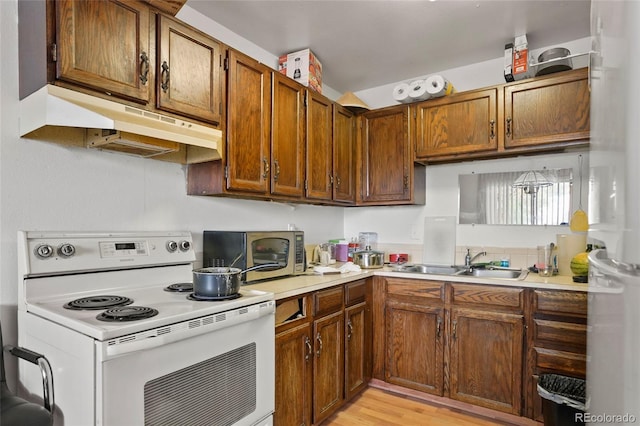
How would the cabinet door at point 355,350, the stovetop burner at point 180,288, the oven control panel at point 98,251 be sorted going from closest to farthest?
1. the oven control panel at point 98,251
2. the stovetop burner at point 180,288
3. the cabinet door at point 355,350

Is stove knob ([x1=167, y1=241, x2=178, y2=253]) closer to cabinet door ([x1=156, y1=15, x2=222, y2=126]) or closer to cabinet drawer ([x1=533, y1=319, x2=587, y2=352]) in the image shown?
cabinet door ([x1=156, y1=15, x2=222, y2=126])

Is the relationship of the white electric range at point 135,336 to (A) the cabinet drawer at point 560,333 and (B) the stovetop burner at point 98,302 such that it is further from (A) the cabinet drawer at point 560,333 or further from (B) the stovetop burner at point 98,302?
(A) the cabinet drawer at point 560,333

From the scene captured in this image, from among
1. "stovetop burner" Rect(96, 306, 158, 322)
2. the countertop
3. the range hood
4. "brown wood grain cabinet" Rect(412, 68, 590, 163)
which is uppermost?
"brown wood grain cabinet" Rect(412, 68, 590, 163)

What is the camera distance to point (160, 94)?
170 centimetres

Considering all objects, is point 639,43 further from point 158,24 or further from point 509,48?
point 509,48

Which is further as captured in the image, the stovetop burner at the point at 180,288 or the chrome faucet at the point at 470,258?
the chrome faucet at the point at 470,258

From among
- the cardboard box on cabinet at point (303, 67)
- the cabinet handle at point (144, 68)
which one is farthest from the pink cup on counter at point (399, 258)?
the cabinet handle at point (144, 68)

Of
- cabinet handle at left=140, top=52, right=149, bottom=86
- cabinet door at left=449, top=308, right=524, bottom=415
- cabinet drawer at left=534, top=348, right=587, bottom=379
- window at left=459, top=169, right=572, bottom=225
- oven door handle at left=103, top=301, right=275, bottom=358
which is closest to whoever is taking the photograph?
oven door handle at left=103, top=301, right=275, bottom=358

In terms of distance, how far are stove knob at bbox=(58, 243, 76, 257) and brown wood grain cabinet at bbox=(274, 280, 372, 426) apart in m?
0.97

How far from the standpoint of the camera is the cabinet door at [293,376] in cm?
184

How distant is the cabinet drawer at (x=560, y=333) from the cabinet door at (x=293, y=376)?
53.7 inches

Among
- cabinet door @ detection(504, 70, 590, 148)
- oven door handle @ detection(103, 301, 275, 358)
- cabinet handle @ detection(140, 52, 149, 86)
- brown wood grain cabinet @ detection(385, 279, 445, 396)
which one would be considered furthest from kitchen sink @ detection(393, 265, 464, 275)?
cabinet handle @ detection(140, 52, 149, 86)

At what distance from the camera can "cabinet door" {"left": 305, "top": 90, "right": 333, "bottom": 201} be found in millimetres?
2635

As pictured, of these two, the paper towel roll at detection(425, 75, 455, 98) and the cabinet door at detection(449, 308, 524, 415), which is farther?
the paper towel roll at detection(425, 75, 455, 98)
